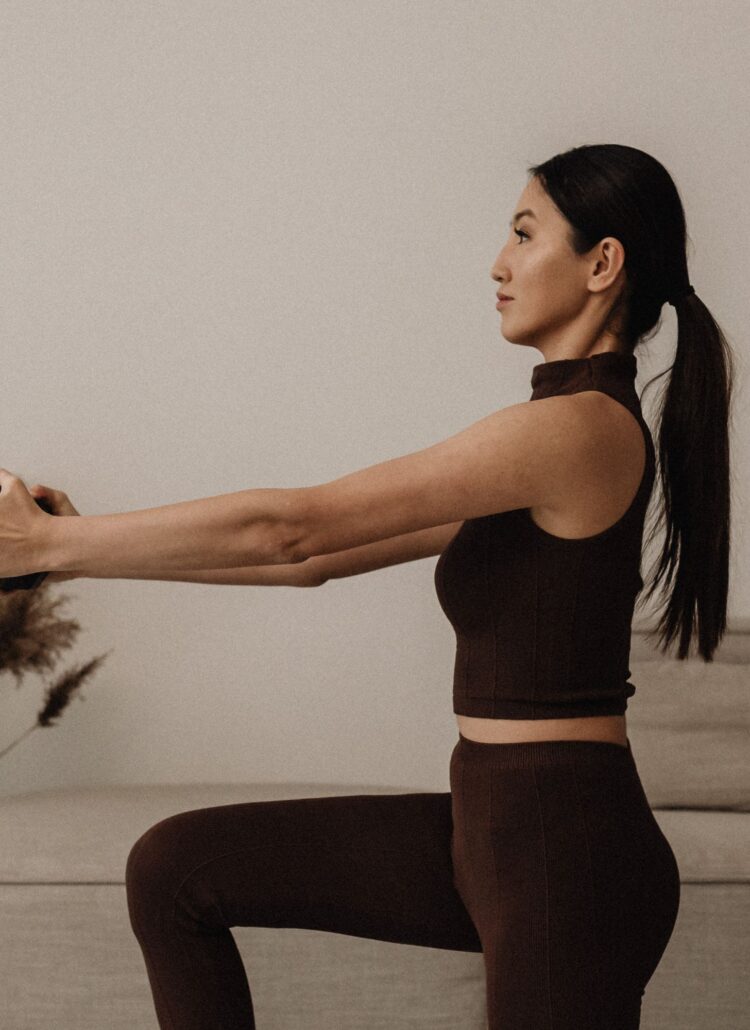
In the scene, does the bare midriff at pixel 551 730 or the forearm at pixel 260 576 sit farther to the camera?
the forearm at pixel 260 576

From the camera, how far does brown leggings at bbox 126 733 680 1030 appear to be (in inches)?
43.5

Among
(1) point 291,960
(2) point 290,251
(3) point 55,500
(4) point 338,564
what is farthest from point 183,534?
(2) point 290,251

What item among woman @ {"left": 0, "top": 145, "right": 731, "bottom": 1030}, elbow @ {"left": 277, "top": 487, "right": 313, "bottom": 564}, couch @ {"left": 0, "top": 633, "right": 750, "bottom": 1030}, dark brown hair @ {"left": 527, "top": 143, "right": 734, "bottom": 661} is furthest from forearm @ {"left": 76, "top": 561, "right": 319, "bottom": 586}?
couch @ {"left": 0, "top": 633, "right": 750, "bottom": 1030}

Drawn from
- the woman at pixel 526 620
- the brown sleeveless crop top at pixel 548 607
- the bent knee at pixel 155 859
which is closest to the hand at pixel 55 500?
the woman at pixel 526 620

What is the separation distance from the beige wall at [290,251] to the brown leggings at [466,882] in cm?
145

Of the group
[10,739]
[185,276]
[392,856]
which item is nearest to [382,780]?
[10,739]

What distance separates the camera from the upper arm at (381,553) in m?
1.54

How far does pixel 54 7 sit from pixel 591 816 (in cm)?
243

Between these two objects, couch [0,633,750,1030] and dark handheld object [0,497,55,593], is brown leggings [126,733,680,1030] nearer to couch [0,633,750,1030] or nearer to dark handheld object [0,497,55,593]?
dark handheld object [0,497,55,593]

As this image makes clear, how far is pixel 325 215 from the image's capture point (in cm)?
271

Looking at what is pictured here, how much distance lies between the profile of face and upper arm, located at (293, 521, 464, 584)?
33cm

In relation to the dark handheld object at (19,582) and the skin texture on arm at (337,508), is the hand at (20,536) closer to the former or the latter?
the skin texture on arm at (337,508)

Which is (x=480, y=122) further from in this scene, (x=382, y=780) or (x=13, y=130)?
(x=382, y=780)

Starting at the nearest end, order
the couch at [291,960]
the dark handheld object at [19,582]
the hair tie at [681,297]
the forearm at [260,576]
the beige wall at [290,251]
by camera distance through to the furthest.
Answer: the dark handheld object at [19,582]
the hair tie at [681,297]
the forearm at [260,576]
the couch at [291,960]
the beige wall at [290,251]
